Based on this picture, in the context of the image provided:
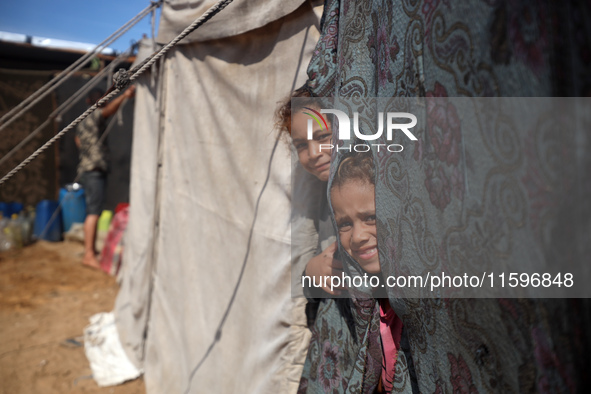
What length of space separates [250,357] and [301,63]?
1035mm

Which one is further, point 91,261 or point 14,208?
point 14,208

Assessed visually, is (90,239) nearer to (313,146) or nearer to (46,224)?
(46,224)

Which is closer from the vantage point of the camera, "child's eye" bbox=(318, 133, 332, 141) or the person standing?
"child's eye" bbox=(318, 133, 332, 141)

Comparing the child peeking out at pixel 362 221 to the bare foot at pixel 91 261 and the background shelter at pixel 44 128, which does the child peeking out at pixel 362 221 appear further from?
the background shelter at pixel 44 128

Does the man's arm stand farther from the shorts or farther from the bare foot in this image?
the bare foot

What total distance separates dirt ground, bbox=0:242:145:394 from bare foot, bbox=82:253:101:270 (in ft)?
0.24

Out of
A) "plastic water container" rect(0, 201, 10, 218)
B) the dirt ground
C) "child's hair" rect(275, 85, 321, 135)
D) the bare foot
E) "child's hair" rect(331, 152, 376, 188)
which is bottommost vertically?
the dirt ground

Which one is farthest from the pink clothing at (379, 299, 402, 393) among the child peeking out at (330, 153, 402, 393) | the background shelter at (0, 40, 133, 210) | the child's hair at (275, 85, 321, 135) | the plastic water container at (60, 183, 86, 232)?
the plastic water container at (60, 183, 86, 232)

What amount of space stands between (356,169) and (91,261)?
454 cm

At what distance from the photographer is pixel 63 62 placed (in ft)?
19.0

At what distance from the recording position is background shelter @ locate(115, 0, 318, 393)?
1.29 m

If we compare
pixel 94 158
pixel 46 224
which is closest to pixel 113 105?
pixel 94 158

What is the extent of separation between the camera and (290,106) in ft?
3.76

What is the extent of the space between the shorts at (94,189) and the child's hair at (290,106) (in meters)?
3.78
